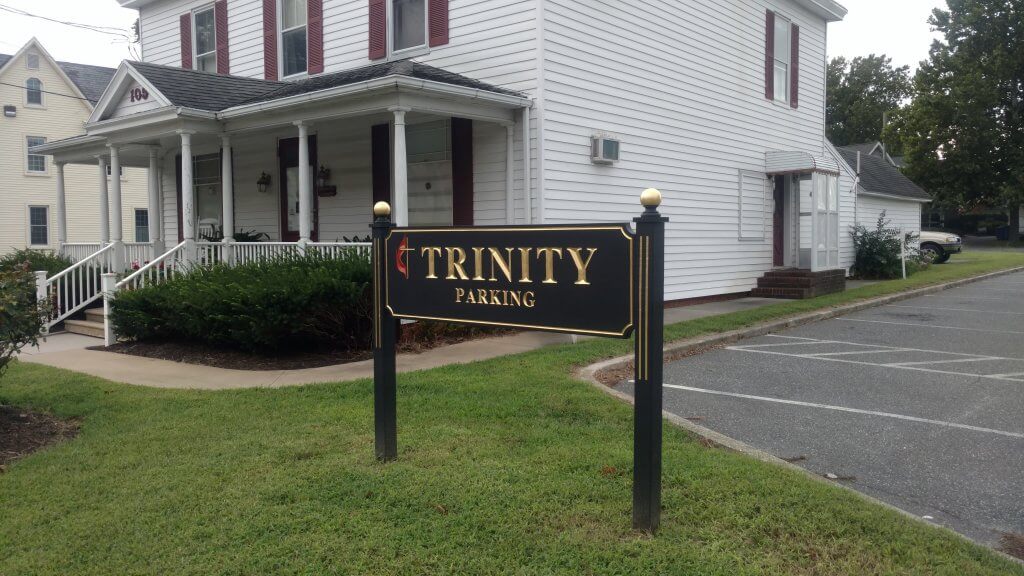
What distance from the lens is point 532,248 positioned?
4371mm

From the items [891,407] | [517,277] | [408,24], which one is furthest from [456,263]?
[408,24]

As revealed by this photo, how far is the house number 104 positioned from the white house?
2.1 inches

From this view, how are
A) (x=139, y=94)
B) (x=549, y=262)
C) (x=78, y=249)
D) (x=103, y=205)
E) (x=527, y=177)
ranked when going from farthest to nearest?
(x=78, y=249) < (x=103, y=205) < (x=139, y=94) < (x=527, y=177) < (x=549, y=262)

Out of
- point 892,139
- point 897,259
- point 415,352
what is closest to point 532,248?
point 415,352

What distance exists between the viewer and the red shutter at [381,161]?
1340 cm

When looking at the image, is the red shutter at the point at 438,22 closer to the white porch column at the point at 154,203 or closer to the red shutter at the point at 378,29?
the red shutter at the point at 378,29

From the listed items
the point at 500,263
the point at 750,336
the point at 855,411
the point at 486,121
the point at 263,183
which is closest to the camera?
the point at 500,263

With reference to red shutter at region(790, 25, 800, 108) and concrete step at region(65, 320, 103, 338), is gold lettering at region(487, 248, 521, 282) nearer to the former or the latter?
concrete step at region(65, 320, 103, 338)

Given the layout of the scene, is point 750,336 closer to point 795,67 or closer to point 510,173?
point 510,173

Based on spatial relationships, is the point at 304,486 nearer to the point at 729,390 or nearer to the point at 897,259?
the point at 729,390

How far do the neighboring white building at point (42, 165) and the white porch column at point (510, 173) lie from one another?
78.3 feet

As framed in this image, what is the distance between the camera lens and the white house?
11719mm

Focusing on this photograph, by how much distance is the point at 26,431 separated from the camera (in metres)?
6.12

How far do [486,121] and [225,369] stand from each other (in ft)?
17.0
